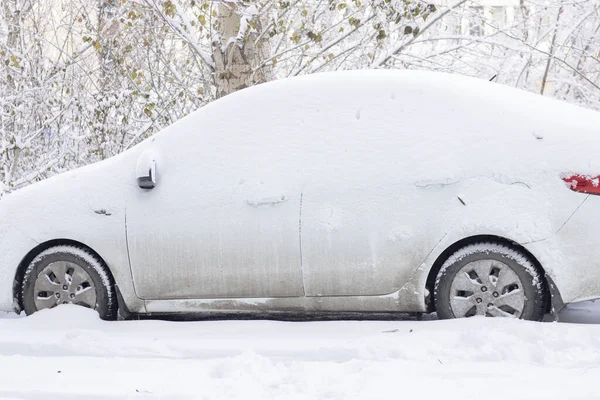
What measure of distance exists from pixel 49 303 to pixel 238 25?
15.3 feet

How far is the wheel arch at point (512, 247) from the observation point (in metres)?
4.94

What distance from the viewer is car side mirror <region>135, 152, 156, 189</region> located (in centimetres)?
546

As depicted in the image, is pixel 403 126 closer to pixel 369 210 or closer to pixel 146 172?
pixel 369 210

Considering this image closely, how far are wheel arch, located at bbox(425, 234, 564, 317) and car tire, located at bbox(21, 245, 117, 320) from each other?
2.19 metres

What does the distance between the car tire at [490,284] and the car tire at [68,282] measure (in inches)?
89.6

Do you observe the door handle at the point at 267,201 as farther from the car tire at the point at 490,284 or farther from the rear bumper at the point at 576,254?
the rear bumper at the point at 576,254

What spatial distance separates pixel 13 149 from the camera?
10648 millimetres

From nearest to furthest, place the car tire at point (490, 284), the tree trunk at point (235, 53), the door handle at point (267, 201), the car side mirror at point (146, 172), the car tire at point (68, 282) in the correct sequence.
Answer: the car tire at point (490, 284) < the door handle at point (267, 201) < the car side mirror at point (146, 172) < the car tire at point (68, 282) < the tree trunk at point (235, 53)

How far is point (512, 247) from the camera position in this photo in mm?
5020

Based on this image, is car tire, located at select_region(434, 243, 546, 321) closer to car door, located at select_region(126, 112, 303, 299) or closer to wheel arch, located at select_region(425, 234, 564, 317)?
wheel arch, located at select_region(425, 234, 564, 317)

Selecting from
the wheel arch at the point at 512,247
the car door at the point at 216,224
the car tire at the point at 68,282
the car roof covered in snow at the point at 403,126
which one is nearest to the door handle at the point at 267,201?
the car door at the point at 216,224

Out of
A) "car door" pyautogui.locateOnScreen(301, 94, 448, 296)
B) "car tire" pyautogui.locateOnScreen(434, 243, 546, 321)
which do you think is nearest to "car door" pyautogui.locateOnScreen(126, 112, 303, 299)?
"car door" pyautogui.locateOnScreen(301, 94, 448, 296)

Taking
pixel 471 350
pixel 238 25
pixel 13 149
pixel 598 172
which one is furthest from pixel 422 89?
pixel 13 149

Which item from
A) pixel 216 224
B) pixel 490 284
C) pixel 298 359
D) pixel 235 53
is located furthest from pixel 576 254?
pixel 235 53
